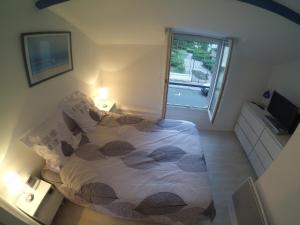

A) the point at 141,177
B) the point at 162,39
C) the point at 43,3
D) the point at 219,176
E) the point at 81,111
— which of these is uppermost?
the point at 43,3

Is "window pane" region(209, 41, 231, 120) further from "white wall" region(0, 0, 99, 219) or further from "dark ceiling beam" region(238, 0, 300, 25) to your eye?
"white wall" region(0, 0, 99, 219)

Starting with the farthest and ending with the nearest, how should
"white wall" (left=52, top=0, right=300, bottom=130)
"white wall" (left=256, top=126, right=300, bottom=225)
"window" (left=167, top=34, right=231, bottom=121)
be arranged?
"window" (left=167, top=34, right=231, bottom=121) < "white wall" (left=52, top=0, right=300, bottom=130) < "white wall" (left=256, top=126, right=300, bottom=225)

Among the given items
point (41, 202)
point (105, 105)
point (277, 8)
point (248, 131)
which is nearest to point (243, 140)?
point (248, 131)

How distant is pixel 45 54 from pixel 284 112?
9.30 feet

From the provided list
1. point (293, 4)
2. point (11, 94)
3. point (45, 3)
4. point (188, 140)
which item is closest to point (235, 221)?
point (188, 140)

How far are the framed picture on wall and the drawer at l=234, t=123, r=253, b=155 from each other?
2.73 metres

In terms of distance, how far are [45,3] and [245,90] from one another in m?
3.01

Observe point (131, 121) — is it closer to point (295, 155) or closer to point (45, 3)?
point (45, 3)

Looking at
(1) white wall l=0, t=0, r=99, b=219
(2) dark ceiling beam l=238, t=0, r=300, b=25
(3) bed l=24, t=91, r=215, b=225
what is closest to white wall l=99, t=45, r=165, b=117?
(1) white wall l=0, t=0, r=99, b=219

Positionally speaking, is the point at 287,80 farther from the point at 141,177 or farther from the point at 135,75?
the point at 141,177

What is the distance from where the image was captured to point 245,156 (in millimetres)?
2854

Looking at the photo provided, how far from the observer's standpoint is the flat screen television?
2174mm

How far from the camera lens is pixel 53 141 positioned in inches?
69.3

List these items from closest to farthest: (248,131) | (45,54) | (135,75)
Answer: (45,54) < (248,131) < (135,75)
